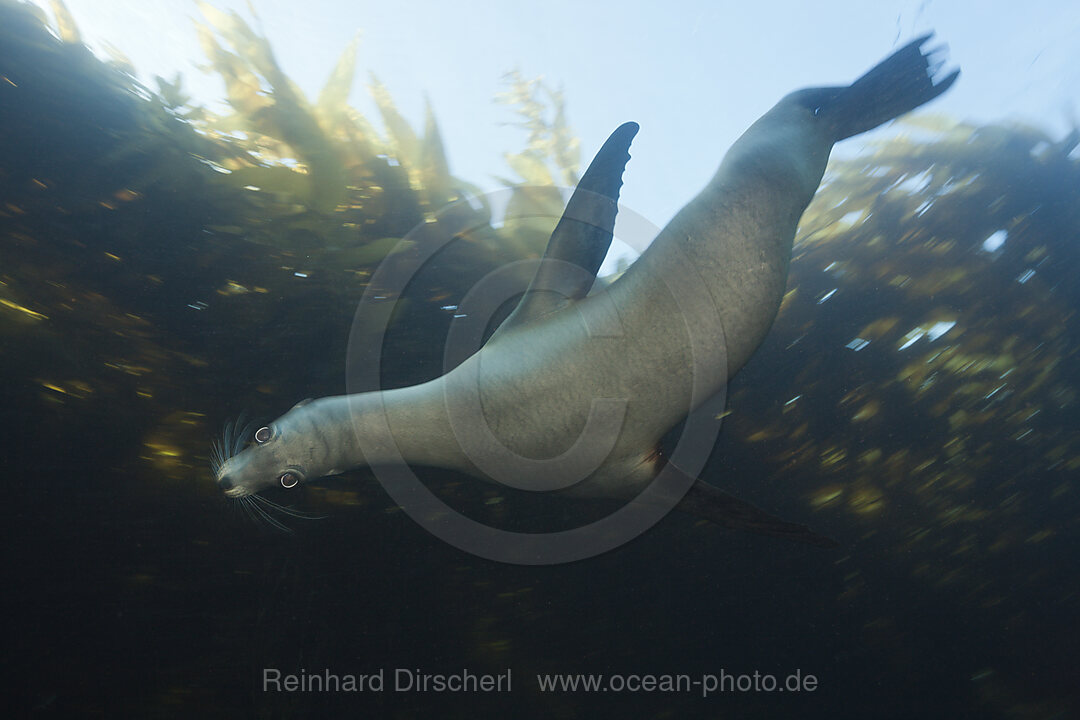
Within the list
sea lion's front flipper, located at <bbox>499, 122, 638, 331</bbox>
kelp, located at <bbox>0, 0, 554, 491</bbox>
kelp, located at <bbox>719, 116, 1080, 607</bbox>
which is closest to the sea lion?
sea lion's front flipper, located at <bbox>499, 122, 638, 331</bbox>

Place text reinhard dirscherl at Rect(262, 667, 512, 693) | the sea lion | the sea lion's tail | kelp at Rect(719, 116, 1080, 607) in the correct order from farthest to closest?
kelp at Rect(719, 116, 1080, 607) < text reinhard dirscherl at Rect(262, 667, 512, 693) < the sea lion's tail < the sea lion

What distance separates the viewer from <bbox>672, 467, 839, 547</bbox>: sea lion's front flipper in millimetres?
2025

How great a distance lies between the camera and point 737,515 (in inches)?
82.6

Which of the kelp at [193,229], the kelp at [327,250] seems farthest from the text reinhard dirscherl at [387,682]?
the kelp at [193,229]

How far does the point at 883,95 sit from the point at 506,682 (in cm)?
432

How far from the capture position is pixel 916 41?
1986 mm

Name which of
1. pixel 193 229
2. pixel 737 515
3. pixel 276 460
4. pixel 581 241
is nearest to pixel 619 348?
pixel 581 241

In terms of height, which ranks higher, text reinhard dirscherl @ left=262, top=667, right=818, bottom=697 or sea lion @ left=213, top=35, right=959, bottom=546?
sea lion @ left=213, top=35, right=959, bottom=546

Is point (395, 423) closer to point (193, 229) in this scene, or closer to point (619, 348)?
point (619, 348)

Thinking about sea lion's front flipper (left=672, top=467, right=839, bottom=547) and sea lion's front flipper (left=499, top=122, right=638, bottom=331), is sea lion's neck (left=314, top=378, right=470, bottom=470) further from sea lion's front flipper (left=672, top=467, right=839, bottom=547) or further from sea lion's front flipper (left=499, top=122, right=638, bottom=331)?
sea lion's front flipper (left=672, top=467, right=839, bottom=547)

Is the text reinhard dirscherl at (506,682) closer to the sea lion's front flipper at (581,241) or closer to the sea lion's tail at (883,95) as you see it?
the sea lion's front flipper at (581,241)

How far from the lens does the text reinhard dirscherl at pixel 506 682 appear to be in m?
3.31

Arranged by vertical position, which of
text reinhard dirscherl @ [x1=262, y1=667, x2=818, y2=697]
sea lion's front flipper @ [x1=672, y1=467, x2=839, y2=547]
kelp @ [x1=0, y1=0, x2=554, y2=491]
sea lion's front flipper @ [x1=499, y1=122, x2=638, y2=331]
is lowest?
text reinhard dirscherl @ [x1=262, y1=667, x2=818, y2=697]

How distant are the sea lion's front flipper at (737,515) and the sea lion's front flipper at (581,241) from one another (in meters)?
0.97
